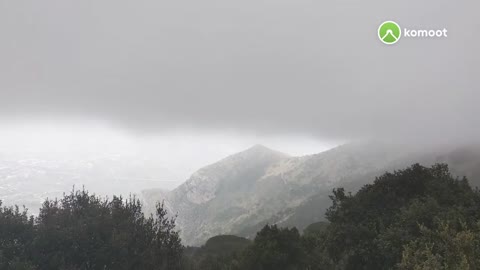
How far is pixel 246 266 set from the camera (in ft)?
190

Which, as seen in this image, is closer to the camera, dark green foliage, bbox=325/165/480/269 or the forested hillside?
dark green foliage, bbox=325/165/480/269

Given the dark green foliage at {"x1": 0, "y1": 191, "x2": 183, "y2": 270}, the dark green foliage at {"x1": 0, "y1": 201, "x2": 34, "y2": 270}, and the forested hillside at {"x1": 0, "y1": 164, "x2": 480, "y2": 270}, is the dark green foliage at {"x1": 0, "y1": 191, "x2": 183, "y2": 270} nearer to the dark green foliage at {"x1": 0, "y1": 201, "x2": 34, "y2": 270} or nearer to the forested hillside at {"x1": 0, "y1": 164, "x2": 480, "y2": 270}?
the dark green foliage at {"x1": 0, "y1": 201, "x2": 34, "y2": 270}

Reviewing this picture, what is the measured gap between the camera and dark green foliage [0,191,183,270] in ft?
163

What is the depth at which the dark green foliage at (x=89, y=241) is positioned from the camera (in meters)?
49.7

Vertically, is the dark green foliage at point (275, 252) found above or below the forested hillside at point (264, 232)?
below

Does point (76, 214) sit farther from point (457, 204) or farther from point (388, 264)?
point (457, 204)

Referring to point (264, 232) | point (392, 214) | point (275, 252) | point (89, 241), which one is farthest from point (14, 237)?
point (392, 214)

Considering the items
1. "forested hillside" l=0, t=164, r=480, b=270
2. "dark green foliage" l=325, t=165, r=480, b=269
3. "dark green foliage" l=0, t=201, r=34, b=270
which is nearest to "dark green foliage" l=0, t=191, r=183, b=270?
"dark green foliage" l=0, t=201, r=34, b=270

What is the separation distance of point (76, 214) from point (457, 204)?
203ft

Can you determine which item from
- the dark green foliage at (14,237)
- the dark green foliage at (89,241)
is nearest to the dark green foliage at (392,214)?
the dark green foliage at (89,241)

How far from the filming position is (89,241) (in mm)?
53500

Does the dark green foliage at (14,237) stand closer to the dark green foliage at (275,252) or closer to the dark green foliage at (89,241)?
the dark green foliage at (89,241)

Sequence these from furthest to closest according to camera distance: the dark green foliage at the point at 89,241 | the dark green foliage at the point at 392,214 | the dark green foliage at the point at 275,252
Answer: the dark green foliage at the point at 275,252, the dark green foliage at the point at 89,241, the dark green foliage at the point at 392,214

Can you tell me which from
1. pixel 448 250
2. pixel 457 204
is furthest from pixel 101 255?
pixel 457 204
